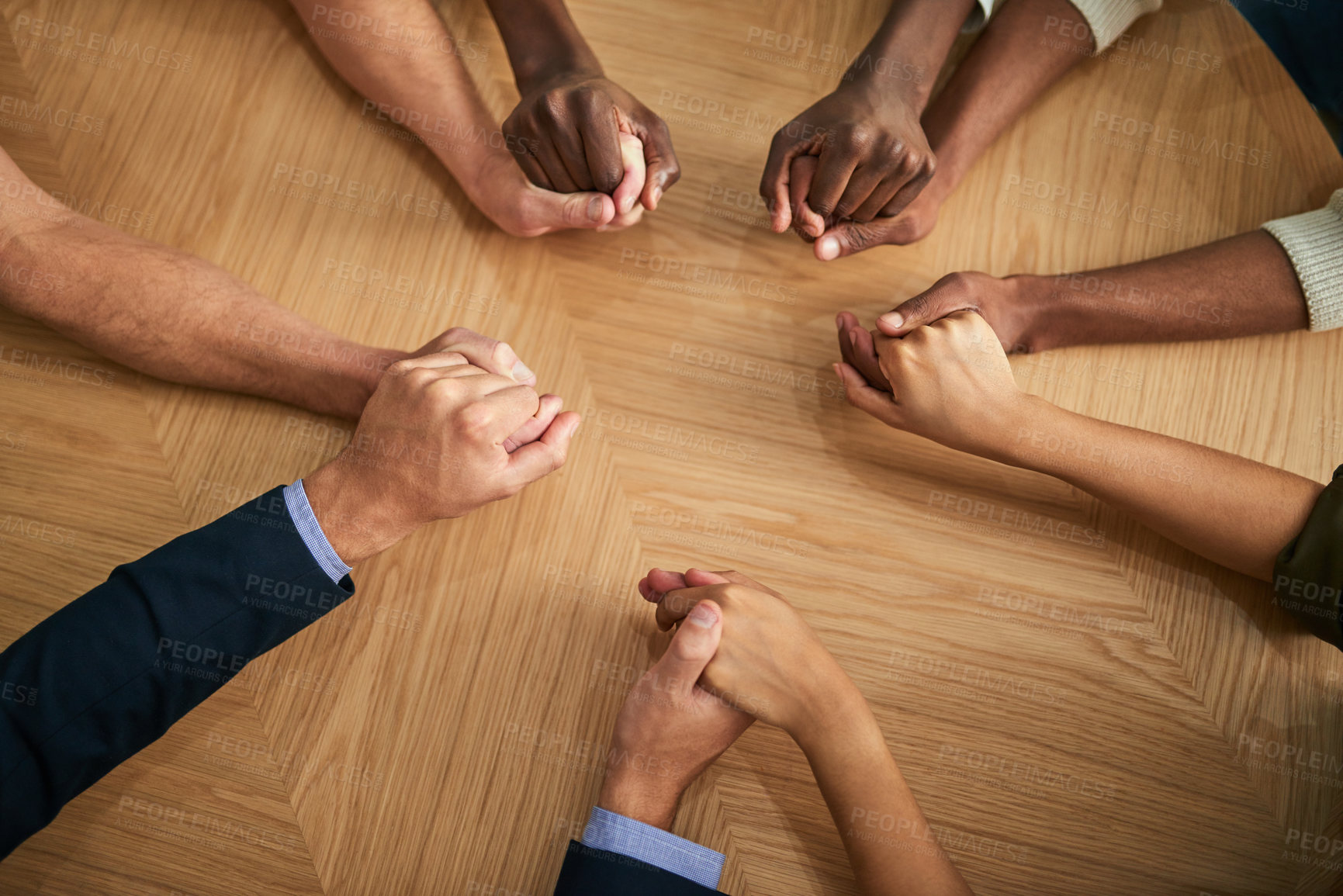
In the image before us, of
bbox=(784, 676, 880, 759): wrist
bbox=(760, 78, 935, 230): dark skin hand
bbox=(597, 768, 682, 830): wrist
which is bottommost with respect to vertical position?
bbox=(597, 768, 682, 830): wrist

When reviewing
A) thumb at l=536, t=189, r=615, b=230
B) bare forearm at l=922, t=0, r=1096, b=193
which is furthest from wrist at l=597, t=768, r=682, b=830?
bare forearm at l=922, t=0, r=1096, b=193

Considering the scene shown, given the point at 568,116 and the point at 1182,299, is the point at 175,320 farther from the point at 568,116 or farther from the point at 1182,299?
the point at 1182,299

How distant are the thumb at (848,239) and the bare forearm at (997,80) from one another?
0.34 ft

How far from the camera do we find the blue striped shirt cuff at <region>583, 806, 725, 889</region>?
0.70 meters

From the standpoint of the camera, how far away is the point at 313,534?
28.4 inches

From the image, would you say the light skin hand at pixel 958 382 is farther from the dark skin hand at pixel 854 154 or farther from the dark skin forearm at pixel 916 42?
the dark skin forearm at pixel 916 42

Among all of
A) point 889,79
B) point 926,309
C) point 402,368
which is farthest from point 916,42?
point 402,368

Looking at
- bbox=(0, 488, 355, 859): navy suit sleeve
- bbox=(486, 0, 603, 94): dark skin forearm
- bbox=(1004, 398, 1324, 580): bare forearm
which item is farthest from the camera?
bbox=(486, 0, 603, 94): dark skin forearm

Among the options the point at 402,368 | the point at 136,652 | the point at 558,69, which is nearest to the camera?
the point at 136,652

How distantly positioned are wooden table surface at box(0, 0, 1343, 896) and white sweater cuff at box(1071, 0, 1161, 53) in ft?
0.18

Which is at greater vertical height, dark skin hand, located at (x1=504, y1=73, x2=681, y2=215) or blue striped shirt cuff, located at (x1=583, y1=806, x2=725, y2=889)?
dark skin hand, located at (x1=504, y1=73, x2=681, y2=215)

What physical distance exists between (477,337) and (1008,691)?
2.14 feet

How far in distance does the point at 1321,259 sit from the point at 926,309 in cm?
43

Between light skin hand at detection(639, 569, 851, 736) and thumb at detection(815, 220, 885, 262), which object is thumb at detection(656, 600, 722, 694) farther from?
thumb at detection(815, 220, 885, 262)
